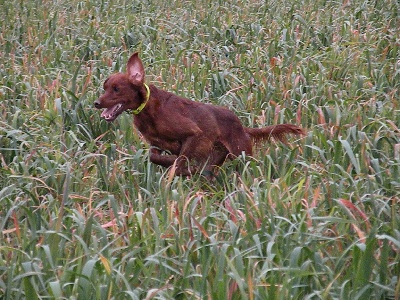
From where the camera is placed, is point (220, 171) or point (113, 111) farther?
point (220, 171)

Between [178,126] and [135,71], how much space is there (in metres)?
0.45

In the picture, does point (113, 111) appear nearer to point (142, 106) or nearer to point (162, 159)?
point (142, 106)

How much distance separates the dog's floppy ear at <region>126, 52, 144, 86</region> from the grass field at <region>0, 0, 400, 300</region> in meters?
0.50

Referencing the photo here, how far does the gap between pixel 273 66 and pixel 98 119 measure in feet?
6.37

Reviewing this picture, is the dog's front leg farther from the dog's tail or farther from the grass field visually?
the dog's tail

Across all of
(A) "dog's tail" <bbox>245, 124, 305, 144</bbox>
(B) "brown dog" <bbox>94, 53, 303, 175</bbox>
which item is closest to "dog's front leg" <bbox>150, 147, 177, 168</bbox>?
(B) "brown dog" <bbox>94, 53, 303, 175</bbox>

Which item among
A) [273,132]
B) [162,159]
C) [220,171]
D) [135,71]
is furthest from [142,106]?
[273,132]

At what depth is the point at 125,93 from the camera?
5836 millimetres

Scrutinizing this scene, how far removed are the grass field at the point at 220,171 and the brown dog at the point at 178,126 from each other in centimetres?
14

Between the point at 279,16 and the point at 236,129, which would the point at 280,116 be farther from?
the point at 279,16

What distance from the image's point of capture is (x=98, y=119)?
21.8 feet

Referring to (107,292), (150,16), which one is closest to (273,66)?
(150,16)

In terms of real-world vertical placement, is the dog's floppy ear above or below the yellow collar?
above

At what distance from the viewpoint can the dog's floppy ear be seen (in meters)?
5.88
